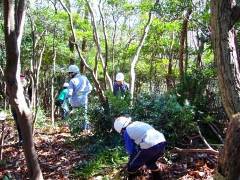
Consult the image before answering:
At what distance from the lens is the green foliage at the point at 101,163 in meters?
7.89

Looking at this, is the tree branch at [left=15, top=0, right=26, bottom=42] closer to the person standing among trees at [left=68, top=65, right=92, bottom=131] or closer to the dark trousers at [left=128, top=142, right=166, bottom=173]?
the dark trousers at [left=128, top=142, right=166, bottom=173]

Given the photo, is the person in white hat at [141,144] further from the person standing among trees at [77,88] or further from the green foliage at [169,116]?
the person standing among trees at [77,88]

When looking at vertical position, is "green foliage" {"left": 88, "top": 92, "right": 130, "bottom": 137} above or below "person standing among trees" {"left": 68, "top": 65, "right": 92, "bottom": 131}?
below

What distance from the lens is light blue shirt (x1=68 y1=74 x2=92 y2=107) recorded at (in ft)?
35.3

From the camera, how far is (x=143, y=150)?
6473mm

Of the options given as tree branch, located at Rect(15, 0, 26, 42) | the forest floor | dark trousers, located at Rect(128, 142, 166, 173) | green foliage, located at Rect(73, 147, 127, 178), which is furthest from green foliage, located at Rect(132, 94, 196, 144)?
tree branch, located at Rect(15, 0, 26, 42)

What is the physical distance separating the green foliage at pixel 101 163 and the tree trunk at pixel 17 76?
6.19 ft

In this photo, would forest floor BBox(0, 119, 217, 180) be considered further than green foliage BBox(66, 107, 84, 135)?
No

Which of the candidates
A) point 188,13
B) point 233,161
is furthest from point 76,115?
point 233,161

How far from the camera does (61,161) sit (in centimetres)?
905

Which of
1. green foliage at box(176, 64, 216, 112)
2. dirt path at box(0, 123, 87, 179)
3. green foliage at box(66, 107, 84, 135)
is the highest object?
green foliage at box(176, 64, 216, 112)

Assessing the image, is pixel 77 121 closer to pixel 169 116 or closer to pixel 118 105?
pixel 118 105

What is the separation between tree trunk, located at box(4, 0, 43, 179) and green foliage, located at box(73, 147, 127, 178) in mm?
1887

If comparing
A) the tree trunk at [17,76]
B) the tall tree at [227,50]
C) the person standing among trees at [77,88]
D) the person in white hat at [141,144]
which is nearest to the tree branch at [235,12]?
the tall tree at [227,50]
